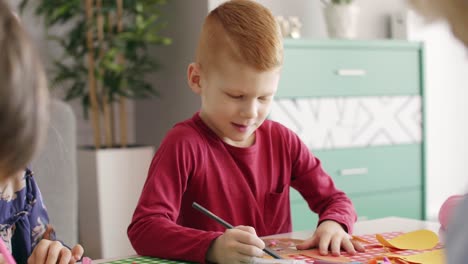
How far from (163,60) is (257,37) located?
7.98ft

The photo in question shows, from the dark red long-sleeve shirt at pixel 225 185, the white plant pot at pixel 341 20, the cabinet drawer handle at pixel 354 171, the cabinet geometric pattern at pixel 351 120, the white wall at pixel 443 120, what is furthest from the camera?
the white wall at pixel 443 120

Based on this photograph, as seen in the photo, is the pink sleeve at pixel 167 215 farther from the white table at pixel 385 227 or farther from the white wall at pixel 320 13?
the white wall at pixel 320 13

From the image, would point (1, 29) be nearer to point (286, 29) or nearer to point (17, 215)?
point (17, 215)

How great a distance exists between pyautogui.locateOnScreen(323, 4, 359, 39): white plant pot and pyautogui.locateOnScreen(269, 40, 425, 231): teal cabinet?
145mm

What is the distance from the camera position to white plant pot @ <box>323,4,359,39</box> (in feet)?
11.4

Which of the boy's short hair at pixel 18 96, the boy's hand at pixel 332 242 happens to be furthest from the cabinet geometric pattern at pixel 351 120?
the boy's short hair at pixel 18 96

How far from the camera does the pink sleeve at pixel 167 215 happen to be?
1127 mm

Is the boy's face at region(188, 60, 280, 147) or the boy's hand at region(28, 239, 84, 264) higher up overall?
the boy's face at region(188, 60, 280, 147)

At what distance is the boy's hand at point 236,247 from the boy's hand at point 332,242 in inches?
6.0

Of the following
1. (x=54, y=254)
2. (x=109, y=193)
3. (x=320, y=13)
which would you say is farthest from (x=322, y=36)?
(x=54, y=254)

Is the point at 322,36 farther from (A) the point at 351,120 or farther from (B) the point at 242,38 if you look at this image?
(B) the point at 242,38

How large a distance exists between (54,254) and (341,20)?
2.67 meters

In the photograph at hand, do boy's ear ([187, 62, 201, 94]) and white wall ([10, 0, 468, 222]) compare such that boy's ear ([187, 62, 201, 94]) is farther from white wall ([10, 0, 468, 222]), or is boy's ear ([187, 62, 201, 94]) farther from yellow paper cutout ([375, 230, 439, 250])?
white wall ([10, 0, 468, 222])

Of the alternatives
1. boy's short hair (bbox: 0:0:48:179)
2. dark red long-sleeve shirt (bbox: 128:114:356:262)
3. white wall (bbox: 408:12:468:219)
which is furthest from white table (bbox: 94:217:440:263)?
white wall (bbox: 408:12:468:219)
